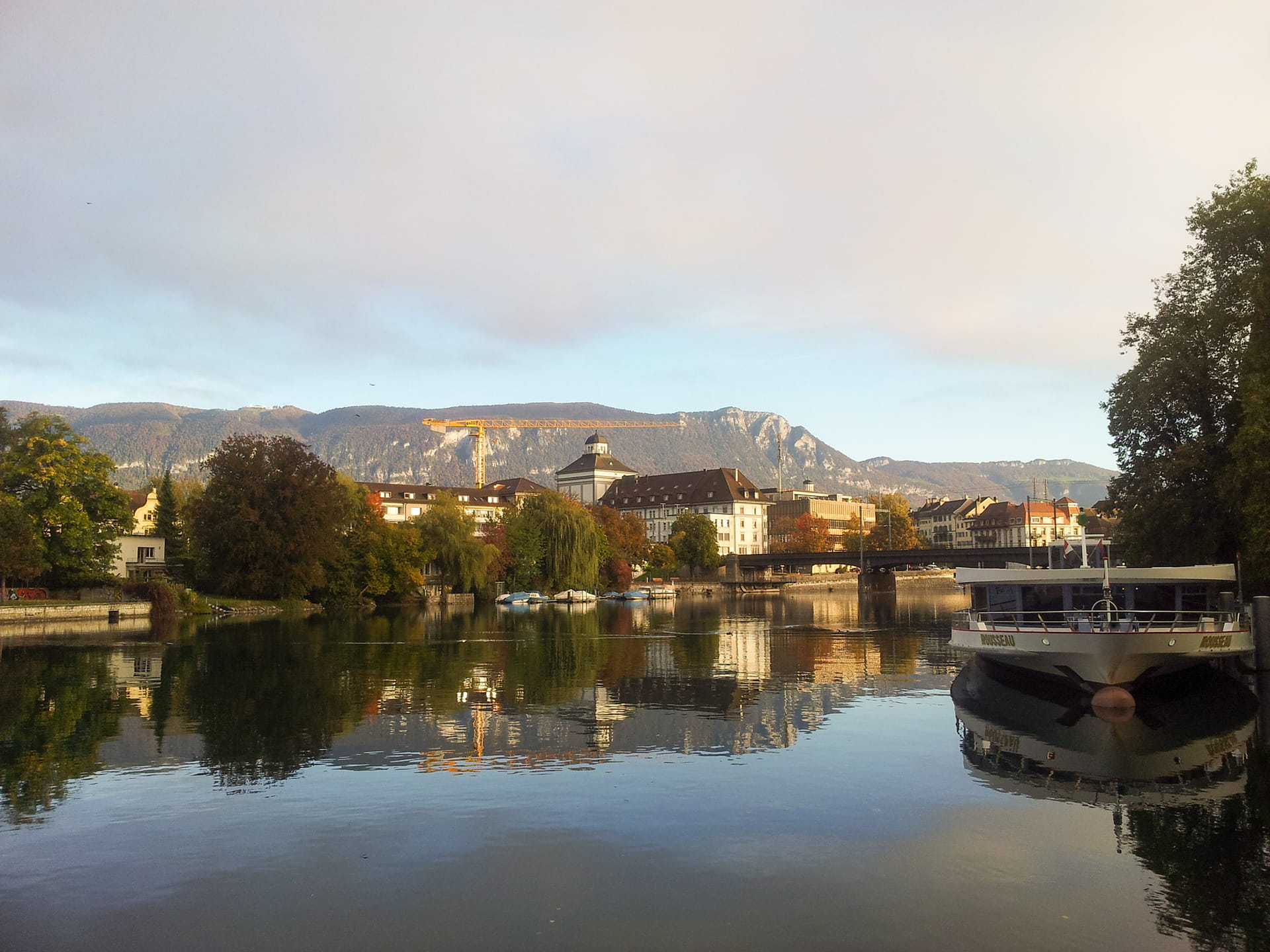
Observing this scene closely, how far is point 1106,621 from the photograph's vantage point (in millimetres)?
27078

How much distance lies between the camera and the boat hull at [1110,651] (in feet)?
83.9

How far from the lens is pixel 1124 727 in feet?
77.5

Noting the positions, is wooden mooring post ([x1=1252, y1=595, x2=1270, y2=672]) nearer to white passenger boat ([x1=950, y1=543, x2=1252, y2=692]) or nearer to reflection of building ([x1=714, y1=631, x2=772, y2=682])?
white passenger boat ([x1=950, y1=543, x2=1252, y2=692])

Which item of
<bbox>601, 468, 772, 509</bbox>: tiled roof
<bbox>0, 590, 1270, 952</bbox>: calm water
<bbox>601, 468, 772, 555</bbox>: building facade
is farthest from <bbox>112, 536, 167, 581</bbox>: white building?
<bbox>601, 468, 772, 509</bbox>: tiled roof

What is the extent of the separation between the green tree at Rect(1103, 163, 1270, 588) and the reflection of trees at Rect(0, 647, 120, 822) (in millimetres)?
33610

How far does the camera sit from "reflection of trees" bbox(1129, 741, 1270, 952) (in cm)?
1038

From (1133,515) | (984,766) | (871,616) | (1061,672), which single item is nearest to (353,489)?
(871,616)

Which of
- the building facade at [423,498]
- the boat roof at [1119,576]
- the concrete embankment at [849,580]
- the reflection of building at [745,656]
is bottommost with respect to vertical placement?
the concrete embankment at [849,580]

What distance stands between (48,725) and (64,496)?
48.8m

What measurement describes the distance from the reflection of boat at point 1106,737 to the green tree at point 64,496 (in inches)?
2217

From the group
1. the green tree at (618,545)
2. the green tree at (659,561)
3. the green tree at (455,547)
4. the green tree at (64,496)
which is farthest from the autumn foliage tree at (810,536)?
the green tree at (64,496)

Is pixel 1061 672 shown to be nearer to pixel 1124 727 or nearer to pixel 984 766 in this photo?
pixel 1124 727

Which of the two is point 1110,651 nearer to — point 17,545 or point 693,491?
point 17,545

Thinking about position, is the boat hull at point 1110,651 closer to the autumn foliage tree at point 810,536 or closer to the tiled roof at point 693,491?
the autumn foliage tree at point 810,536
